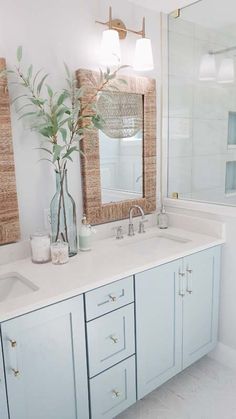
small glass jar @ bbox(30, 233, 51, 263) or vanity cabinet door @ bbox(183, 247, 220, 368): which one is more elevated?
small glass jar @ bbox(30, 233, 51, 263)

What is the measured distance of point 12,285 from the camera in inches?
60.4

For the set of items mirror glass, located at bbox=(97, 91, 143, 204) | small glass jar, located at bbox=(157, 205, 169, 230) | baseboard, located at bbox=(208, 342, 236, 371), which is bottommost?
baseboard, located at bbox=(208, 342, 236, 371)

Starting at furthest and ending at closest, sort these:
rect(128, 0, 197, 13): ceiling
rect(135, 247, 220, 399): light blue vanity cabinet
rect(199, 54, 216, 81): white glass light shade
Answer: rect(199, 54, 216, 81): white glass light shade → rect(128, 0, 197, 13): ceiling → rect(135, 247, 220, 399): light blue vanity cabinet

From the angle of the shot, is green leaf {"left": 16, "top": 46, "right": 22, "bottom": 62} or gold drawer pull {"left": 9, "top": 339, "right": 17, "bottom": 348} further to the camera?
green leaf {"left": 16, "top": 46, "right": 22, "bottom": 62}

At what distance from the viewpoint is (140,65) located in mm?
1969

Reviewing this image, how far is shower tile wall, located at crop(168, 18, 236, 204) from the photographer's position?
2326mm

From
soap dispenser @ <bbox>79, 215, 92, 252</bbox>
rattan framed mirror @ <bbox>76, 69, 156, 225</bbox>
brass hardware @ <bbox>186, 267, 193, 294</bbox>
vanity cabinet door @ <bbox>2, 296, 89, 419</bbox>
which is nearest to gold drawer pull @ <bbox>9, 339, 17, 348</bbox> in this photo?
vanity cabinet door @ <bbox>2, 296, 89, 419</bbox>

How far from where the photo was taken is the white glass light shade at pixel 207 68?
246cm

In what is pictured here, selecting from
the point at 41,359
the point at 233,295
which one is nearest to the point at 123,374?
the point at 41,359

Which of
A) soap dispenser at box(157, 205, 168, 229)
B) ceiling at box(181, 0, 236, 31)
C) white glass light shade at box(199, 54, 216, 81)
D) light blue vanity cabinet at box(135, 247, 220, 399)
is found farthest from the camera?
white glass light shade at box(199, 54, 216, 81)

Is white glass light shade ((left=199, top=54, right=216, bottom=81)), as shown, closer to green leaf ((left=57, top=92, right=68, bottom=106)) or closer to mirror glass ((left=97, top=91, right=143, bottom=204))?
mirror glass ((left=97, top=91, right=143, bottom=204))

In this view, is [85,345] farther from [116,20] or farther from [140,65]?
[116,20]

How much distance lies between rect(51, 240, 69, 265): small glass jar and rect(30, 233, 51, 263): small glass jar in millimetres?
36

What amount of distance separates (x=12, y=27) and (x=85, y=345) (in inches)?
59.0
